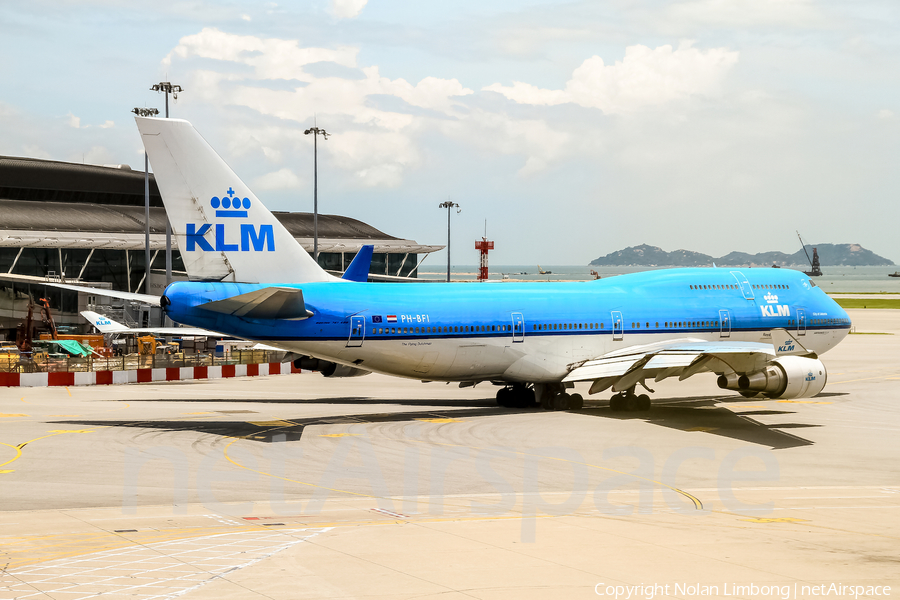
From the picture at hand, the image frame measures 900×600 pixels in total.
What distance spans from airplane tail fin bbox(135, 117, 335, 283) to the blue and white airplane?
0.13ft

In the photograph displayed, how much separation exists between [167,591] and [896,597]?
9.25 metres

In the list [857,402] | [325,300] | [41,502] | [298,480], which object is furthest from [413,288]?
[857,402]

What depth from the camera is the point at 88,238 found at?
77750mm

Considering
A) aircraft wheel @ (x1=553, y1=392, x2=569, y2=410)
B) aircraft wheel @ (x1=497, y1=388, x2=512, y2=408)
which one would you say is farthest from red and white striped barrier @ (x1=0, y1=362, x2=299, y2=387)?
aircraft wheel @ (x1=553, y1=392, x2=569, y2=410)

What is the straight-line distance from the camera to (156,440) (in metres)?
26.0

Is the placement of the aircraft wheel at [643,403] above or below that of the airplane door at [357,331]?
below

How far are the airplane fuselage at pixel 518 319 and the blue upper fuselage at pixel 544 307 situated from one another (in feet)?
0.14

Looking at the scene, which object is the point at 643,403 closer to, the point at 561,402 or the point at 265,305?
the point at 561,402

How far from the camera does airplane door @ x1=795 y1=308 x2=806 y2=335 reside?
39.4 meters

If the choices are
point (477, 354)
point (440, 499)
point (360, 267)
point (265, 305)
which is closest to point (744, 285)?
point (477, 354)

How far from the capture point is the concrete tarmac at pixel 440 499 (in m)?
12.1
